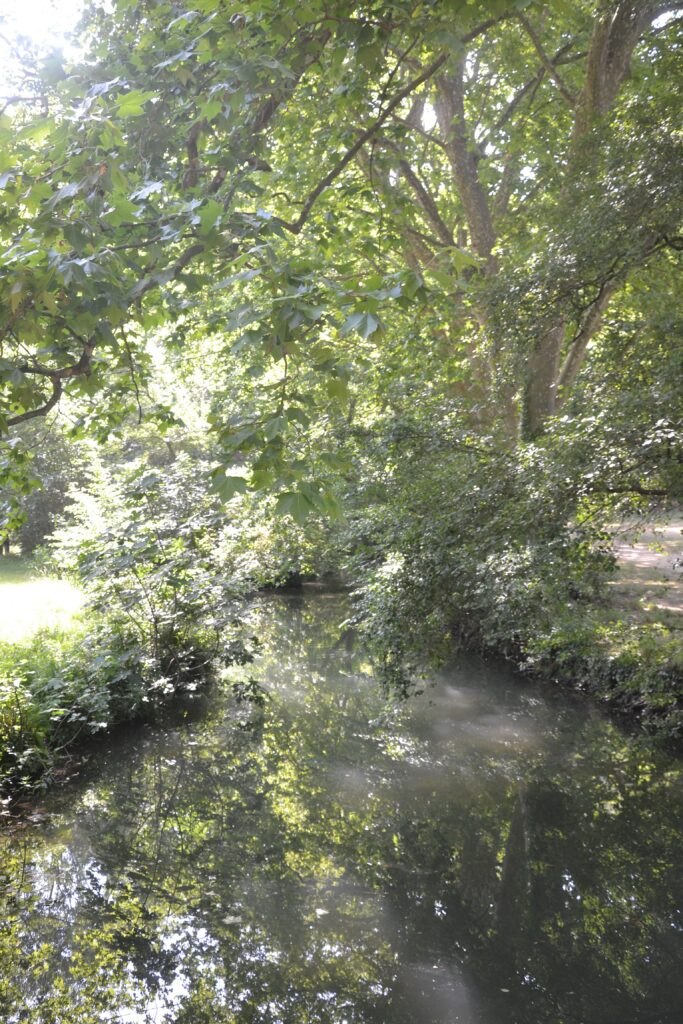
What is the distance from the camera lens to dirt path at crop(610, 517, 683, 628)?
1037 cm

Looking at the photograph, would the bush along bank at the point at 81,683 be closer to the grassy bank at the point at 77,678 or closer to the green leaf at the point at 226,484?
the grassy bank at the point at 77,678

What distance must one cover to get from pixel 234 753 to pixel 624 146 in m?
7.69

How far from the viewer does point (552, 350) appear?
1057 centimetres

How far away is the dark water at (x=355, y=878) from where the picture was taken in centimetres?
510


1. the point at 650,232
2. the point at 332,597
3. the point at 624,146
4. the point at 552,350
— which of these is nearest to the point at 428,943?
the point at 650,232

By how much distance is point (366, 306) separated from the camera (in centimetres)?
271

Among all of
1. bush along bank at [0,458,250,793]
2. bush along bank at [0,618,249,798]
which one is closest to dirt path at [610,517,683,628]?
bush along bank at [0,458,250,793]

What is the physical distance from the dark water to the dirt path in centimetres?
173

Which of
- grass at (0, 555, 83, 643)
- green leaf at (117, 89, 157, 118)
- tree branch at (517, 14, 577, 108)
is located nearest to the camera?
green leaf at (117, 89, 157, 118)

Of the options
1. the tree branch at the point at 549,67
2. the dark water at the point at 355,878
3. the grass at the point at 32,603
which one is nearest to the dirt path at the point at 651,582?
the dark water at the point at 355,878

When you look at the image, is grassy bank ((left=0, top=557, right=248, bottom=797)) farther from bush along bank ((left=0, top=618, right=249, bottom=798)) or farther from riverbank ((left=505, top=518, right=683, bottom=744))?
riverbank ((left=505, top=518, right=683, bottom=744))

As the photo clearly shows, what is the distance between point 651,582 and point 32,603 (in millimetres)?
11239

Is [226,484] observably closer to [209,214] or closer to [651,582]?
[209,214]

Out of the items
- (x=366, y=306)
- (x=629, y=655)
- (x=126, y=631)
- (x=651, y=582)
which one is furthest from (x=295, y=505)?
(x=651, y=582)
